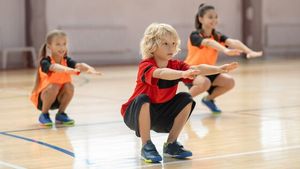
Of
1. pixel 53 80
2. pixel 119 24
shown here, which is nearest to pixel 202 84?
pixel 53 80

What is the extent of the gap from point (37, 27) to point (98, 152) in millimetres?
10815

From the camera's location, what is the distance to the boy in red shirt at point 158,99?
4.30m

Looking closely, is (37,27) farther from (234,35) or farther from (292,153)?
(292,153)

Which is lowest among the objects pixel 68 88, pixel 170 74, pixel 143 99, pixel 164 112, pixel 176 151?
pixel 176 151

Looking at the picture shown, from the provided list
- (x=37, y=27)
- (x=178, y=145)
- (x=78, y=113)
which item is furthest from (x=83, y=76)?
(x=178, y=145)

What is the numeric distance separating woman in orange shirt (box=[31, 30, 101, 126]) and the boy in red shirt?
1453 mm

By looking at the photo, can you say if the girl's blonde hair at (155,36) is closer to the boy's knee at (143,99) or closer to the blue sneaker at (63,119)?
the boy's knee at (143,99)

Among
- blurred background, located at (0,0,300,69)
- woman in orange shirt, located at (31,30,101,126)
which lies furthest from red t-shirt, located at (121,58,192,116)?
blurred background, located at (0,0,300,69)

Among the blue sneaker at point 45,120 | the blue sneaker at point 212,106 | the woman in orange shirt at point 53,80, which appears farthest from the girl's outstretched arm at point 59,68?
the blue sneaker at point 212,106

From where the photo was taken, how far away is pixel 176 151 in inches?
170

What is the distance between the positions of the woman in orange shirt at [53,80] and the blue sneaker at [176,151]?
164 centimetres

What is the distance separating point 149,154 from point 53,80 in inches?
79.2

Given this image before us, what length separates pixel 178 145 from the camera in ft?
14.3

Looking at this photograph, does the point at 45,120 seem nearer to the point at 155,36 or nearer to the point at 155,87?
the point at 155,87
